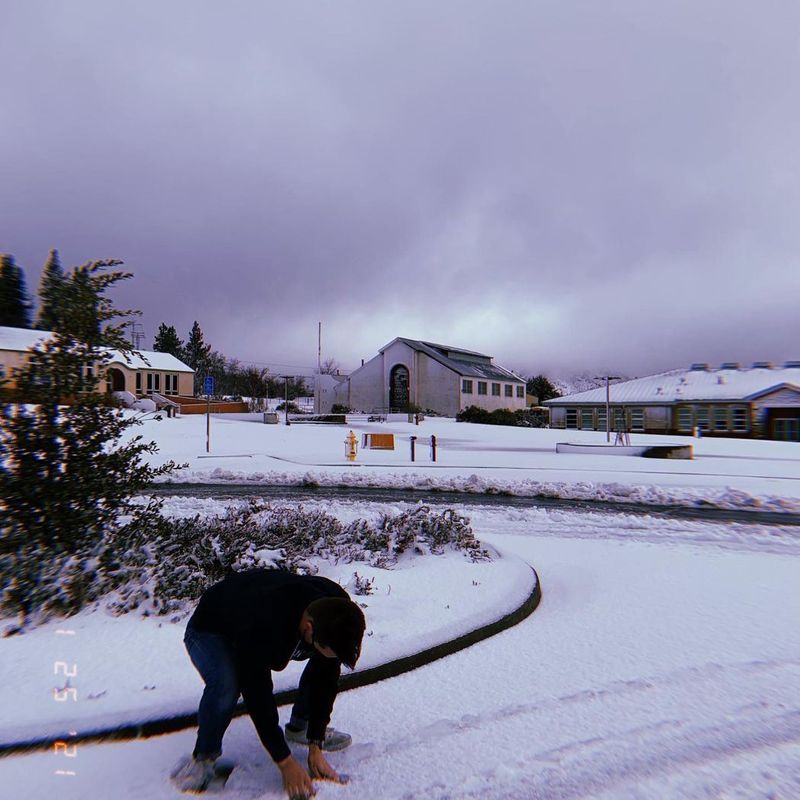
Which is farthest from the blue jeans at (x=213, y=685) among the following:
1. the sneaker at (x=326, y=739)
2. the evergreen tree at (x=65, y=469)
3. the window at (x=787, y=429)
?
the window at (x=787, y=429)

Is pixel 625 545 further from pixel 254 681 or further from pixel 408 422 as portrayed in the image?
pixel 408 422

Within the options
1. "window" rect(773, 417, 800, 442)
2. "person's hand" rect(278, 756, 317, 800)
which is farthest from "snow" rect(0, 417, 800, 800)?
"window" rect(773, 417, 800, 442)

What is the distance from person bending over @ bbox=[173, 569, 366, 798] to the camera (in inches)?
90.2

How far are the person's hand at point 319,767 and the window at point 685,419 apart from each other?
1828 inches

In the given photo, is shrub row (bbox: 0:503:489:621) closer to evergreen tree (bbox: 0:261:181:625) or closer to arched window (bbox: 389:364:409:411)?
evergreen tree (bbox: 0:261:181:625)

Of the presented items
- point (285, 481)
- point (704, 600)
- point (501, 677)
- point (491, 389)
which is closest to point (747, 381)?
point (491, 389)

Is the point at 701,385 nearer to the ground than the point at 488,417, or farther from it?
farther from it

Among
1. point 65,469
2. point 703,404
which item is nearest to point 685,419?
point 703,404

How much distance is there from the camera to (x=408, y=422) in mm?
49438

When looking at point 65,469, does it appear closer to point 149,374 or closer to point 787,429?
point 787,429

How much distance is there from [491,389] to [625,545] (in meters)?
58.0

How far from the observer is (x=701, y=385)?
4503 centimetres

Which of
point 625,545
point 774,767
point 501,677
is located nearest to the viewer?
point 774,767

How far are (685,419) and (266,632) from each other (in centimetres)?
4748
